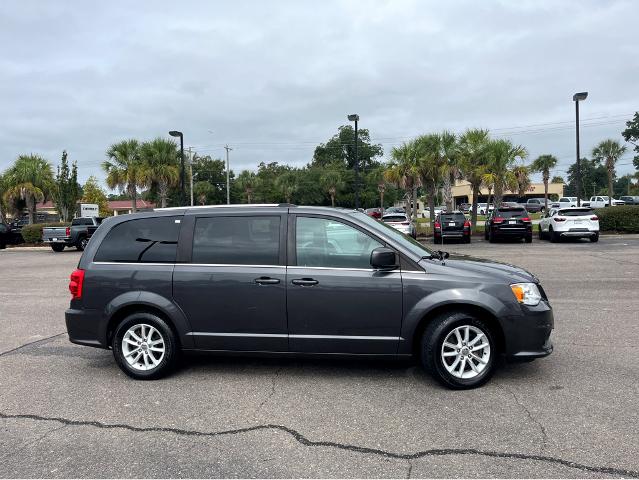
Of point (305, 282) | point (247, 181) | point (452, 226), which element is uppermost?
point (247, 181)

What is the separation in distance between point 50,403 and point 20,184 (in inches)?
1426

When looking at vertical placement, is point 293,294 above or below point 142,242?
below

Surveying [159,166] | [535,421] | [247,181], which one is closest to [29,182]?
[159,166]

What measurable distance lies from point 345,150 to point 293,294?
91.1 m

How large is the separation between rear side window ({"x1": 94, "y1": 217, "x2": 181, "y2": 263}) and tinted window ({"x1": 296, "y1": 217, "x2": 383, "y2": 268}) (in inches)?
51.6

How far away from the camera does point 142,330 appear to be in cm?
521

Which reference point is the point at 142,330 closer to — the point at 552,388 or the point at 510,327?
the point at 510,327

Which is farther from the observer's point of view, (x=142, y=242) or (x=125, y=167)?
(x=125, y=167)

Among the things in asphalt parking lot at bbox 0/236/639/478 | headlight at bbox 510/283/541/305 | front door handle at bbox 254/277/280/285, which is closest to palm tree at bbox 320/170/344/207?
asphalt parking lot at bbox 0/236/639/478

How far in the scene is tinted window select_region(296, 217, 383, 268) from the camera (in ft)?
16.1

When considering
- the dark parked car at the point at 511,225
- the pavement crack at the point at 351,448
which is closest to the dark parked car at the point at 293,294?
the pavement crack at the point at 351,448

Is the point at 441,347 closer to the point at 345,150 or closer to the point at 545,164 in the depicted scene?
the point at 545,164

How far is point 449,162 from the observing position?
2994 cm

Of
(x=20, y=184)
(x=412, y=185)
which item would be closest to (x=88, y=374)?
(x=412, y=185)
